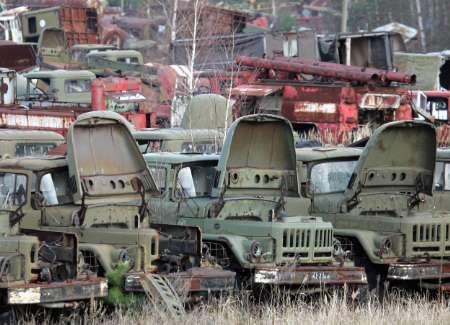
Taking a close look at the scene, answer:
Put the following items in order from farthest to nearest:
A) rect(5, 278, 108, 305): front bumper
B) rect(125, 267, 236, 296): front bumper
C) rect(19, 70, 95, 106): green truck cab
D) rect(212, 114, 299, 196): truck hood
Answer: rect(19, 70, 95, 106): green truck cab < rect(212, 114, 299, 196): truck hood < rect(125, 267, 236, 296): front bumper < rect(5, 278, 108, 305): front bumper

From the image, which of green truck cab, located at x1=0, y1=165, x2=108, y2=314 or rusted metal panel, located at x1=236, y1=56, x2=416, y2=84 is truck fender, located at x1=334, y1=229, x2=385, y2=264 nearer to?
green truck cab, located at x1=0, y1=165, x2=108, y2=314

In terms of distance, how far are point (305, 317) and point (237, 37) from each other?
28.6 meters

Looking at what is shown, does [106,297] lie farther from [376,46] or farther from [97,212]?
[376,46]

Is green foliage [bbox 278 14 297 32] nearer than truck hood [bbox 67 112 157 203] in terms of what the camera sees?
No

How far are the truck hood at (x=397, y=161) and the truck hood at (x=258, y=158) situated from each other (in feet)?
2.69

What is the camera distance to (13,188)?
14.4 meters

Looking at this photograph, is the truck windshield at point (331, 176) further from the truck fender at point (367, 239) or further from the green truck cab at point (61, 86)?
the green truck cab at point (61, 86)

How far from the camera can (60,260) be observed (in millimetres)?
13125

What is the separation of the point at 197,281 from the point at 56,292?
5.49ft

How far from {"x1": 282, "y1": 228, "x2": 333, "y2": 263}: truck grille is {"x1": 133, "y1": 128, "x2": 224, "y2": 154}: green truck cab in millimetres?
5692

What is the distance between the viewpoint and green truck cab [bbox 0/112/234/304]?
13.9 metres

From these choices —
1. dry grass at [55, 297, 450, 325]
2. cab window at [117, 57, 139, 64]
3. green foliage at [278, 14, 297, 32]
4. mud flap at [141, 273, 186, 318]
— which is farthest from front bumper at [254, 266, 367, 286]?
Result: green foliage at [278, 14, 297, 32]

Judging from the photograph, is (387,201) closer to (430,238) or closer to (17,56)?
(430,238)

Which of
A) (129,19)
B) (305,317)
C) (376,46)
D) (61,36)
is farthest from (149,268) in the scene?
(129,19)
